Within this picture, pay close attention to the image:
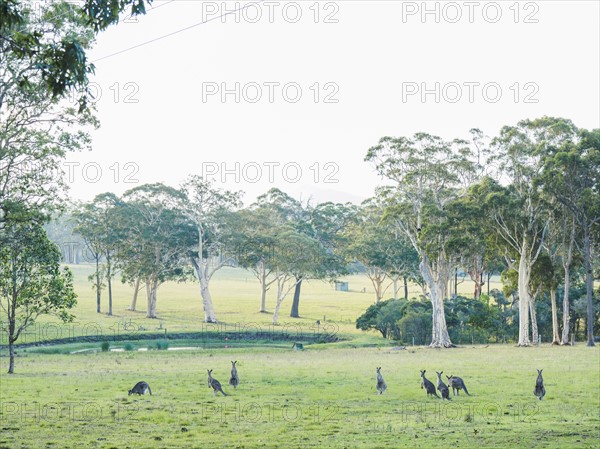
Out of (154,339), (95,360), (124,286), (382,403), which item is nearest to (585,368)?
(382,403)

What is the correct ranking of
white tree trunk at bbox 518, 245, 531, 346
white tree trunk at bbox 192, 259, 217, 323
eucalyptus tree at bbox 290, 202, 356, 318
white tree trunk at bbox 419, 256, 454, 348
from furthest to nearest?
eucalyptus tree at bbox 290, 202, 356, 318
white tree trunk at bbox 192, 259, 217, 323
white tree trunk at bbox 419, 256, 454, 348
white tree trunk at bbox 518, 245, 531, 346

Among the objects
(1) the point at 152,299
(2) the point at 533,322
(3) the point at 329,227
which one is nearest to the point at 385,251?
(3) the point at 329,227

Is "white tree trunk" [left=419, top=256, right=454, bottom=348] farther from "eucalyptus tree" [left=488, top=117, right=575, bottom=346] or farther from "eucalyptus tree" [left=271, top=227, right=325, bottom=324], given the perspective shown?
"eucalyptus tree" [left=271, top=227, right=325, bottom=324]

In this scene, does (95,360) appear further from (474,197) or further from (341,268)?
(341,268)

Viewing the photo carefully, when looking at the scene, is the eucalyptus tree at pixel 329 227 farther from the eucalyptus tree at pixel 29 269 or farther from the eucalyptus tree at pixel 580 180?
the eucalyptus tree at pixel 29 269

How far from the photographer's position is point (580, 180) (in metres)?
51.3

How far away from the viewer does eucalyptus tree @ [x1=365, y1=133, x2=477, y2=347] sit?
5428 centimetres

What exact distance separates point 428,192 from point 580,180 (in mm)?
11380

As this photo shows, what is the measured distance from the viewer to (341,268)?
84062mm

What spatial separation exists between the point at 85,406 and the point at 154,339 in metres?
41.1

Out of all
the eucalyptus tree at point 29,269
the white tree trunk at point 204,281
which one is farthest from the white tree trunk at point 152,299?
the eucalyptus tree at point 29,269

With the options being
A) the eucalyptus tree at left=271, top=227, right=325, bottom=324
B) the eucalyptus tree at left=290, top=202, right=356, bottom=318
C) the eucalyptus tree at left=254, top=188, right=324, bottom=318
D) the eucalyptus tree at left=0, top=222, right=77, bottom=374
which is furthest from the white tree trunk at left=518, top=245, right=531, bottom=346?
the eucalyptus tree at left=0, top=222, right=77, bottom=374

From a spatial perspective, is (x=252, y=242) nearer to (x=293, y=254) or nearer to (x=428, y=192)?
(x=293, y=254)

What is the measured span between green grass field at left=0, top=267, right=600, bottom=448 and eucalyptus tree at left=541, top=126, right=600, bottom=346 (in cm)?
1164
